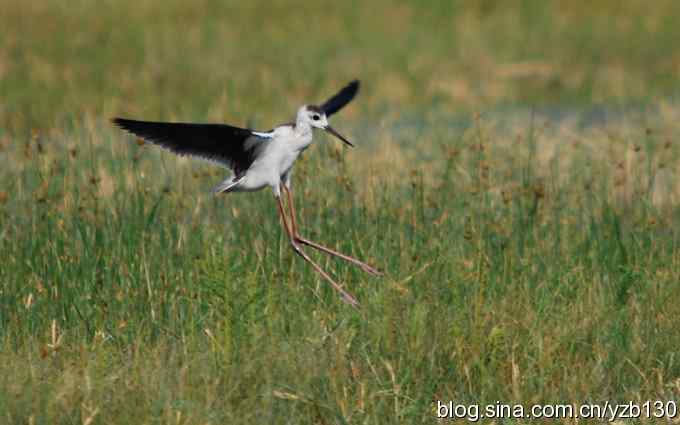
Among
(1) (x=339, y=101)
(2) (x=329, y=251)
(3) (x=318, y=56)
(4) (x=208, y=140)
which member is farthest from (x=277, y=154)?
(3) (x=318, y=56)

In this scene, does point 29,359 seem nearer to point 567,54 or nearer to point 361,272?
point 361,272

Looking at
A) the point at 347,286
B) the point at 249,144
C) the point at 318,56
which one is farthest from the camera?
the point at 318,56

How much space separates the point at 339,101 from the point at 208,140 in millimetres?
837

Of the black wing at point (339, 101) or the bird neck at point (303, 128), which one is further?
the black wing at point (339, 101)

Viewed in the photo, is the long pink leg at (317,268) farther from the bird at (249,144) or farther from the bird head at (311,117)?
the bird head at (311,117)

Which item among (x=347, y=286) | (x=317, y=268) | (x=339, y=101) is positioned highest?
(x=339, y=101)

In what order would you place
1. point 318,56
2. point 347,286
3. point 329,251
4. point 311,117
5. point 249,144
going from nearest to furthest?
point 311,117 < point 249,144 < point 329,251 < point 347,286 < point 318,56

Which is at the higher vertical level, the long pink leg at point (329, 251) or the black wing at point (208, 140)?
the black wing at point (208, 140)

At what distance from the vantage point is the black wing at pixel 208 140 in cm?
615

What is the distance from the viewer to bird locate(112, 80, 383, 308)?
612cm

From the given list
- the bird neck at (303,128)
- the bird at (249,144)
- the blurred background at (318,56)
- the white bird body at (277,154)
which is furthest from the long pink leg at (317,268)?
the blurred background at (318,56)

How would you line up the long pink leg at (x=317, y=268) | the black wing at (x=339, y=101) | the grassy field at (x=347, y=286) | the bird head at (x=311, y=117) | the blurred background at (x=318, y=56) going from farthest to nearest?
the blurred background at (x=318, y=56) < the black wing at (x=339, y=101) < the long pink leg at (x=317, y=268) < the bird head at (x=311, y=117) < the grassy field at (x=347, y=286)

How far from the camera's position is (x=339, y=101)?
6926mm

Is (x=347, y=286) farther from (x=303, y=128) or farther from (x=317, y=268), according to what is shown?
(x=303, y=128)
